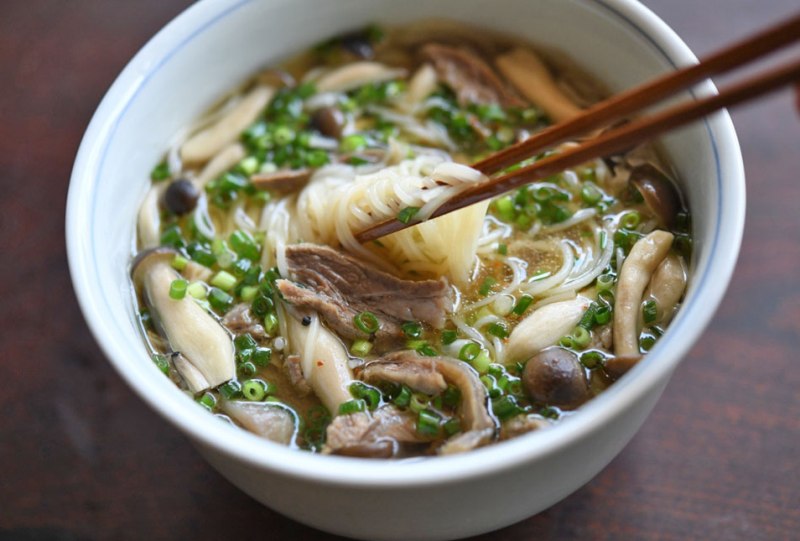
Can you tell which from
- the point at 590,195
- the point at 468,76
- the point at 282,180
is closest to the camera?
the point at 590,195

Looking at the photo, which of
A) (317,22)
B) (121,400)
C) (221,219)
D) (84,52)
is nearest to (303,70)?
(317,22)

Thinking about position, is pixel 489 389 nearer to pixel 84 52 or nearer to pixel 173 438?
pixel 173 438

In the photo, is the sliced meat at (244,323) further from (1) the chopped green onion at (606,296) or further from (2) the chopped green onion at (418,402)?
(1) the chopped green onion at (606,296)

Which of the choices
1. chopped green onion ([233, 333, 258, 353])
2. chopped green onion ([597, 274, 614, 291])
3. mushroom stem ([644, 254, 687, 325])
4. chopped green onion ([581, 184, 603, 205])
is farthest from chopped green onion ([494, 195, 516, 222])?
chopped green onion ([233, 333, 258, 353])

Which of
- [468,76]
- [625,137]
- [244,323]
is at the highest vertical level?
[625,137]

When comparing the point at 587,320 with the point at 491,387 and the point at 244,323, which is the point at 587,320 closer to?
the point at 491,387

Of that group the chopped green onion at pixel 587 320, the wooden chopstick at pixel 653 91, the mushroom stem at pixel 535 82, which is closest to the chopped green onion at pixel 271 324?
the wooden chopstick at pixel 653 91

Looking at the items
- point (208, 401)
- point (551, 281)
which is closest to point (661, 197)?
point (551, 281)
